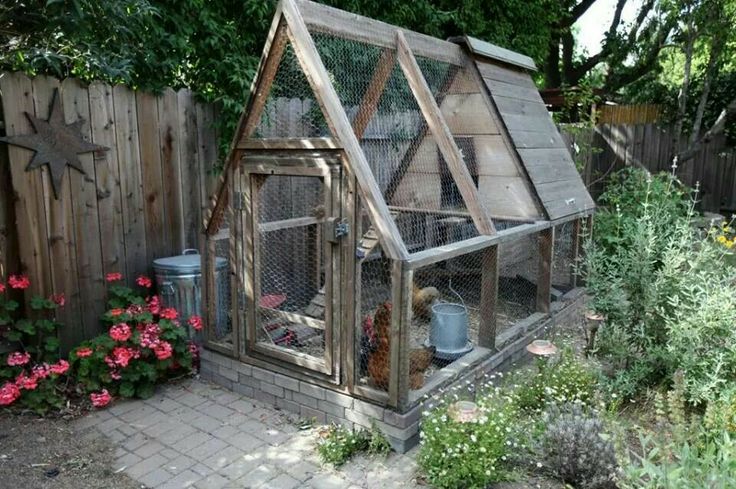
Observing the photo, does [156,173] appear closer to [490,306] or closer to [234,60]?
[234,60]

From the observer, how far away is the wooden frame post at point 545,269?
14.7 ft

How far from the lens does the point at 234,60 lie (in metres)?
4.64

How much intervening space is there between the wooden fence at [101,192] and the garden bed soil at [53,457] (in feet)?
2.26

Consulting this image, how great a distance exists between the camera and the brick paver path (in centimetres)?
276

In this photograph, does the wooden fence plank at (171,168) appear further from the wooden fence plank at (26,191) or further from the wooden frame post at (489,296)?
the wooden frame post at (489,296)

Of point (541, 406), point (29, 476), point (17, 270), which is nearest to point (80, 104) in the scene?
point (17, 270)

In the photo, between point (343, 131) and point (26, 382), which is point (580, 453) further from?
point (26, 382)

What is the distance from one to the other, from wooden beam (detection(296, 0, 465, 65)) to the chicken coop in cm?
1

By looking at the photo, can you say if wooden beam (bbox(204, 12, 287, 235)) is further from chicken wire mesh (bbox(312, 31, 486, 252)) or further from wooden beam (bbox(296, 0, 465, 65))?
chicken wire mesh (bbox(312, 31, 486, 252))

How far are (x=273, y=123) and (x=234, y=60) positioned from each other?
774 mm

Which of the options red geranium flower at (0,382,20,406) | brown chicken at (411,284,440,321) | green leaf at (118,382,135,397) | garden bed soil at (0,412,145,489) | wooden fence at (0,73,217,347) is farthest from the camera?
brown chicken at (411,284,440,321)

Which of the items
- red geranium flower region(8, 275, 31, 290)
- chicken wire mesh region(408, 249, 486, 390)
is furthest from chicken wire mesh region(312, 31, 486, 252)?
red geranium flower region(8, 275, 31, 290)

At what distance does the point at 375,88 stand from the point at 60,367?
261cm

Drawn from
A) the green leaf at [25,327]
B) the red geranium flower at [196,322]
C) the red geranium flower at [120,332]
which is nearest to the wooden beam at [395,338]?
the red geranium flower at [196,322]
